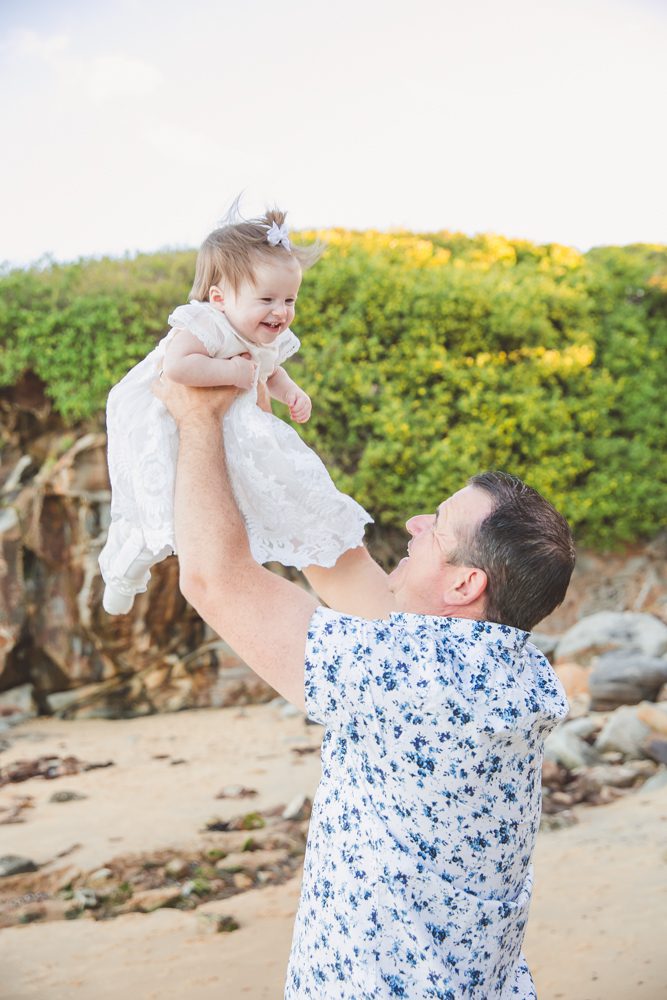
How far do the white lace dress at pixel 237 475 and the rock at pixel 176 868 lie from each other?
3.30 m

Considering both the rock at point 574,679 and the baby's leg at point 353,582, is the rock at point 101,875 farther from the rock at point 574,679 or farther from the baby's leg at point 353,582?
the rock at point 574,679

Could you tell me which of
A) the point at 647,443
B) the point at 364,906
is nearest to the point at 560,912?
the point at 364,906

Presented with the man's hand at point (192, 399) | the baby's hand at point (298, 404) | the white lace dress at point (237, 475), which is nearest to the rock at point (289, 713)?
the baby's hand at point (298, 404)

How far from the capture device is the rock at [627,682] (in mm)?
7461

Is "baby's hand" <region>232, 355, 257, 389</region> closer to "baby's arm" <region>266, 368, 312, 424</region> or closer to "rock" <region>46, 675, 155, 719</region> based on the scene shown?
"baby's arm" <region>266, 368, 312, 424</region>

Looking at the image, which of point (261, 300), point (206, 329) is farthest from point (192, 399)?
point (261, 300)

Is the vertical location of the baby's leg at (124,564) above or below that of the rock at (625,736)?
above

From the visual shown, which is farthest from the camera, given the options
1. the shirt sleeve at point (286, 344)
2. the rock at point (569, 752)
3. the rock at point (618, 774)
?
the rock at point (569, 752)

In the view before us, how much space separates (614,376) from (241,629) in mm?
8559

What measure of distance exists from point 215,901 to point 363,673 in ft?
12.2

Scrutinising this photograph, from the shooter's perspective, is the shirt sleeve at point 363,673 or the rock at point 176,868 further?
the rock at point 176,868

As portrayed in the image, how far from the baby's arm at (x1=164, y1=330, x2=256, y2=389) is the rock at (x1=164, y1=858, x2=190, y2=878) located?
3785mm

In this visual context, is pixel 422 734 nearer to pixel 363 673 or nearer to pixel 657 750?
pixel 363 673

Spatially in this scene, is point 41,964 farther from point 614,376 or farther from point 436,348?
point 614,376
